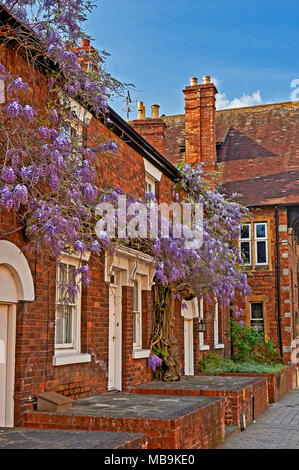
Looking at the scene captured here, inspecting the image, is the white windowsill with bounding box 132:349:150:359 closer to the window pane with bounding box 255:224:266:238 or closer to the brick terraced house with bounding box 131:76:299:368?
the brick terraced house with bounding box 131:76:299:368

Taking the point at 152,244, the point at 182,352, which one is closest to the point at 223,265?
the point at 182,352

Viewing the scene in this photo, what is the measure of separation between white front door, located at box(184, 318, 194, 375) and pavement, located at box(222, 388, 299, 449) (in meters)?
2.54

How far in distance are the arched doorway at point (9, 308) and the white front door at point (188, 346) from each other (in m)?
9.25

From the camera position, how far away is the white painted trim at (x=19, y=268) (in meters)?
7.70

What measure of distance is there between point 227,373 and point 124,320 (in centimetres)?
549

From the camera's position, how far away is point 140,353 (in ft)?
40.9

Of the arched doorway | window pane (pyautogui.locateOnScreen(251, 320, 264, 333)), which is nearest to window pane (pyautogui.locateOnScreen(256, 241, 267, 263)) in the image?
window pane (pyautogui.locateOnScreen(251, 320, 264, 333))

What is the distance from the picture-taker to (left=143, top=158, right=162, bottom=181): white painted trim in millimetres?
13883

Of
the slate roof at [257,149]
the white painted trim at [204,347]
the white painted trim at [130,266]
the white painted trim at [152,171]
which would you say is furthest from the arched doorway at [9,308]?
the slate roof at [257,149]

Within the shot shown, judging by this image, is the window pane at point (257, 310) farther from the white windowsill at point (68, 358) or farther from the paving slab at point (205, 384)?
the white windowsill at point (68, 358)

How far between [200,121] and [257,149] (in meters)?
3.80

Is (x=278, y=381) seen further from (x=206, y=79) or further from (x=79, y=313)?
(x=206, y=79)

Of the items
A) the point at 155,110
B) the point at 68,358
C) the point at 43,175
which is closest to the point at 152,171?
the point at 68,358

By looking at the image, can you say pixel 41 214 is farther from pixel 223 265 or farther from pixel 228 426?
pixel 223 265
